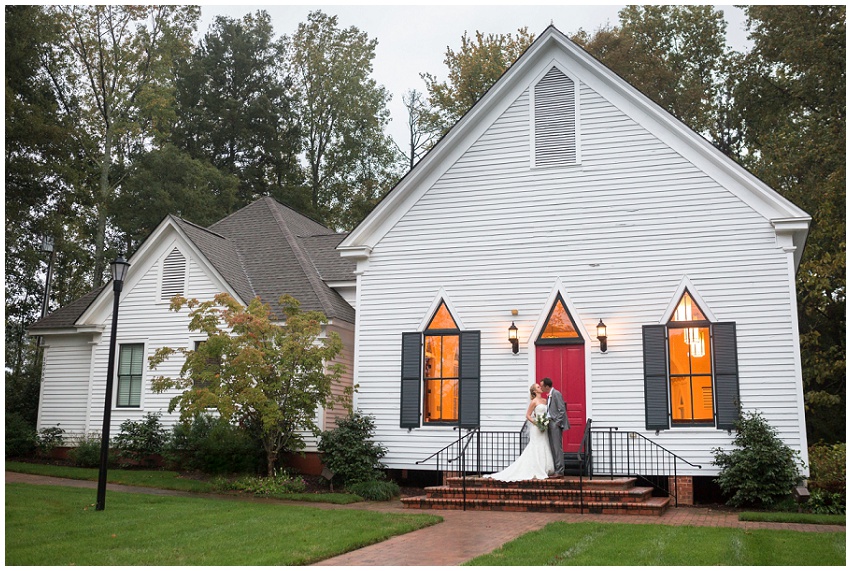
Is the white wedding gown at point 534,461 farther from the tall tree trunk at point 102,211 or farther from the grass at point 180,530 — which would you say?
the tall tree trunk at point 102,211

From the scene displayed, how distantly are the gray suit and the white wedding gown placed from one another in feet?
0.31

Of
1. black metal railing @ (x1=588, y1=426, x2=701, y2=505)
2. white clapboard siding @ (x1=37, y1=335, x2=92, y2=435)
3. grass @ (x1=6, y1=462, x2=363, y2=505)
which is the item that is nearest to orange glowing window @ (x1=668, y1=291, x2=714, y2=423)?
black metal railing @ (x1=588, y1=426, x2=701, y2=505)

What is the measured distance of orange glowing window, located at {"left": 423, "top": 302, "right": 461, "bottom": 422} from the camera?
15.7m

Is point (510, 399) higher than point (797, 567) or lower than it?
higher

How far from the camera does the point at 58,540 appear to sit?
895 cm

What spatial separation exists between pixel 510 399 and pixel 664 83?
66.3 feet

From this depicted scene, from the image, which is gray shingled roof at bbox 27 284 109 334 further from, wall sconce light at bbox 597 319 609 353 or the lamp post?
wall sconce light at bbox 597 319 609 353

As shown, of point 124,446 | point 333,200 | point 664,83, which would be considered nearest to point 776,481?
point 124,446

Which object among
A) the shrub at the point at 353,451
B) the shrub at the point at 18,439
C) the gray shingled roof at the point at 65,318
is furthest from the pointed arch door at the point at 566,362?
the shrub at the point at 18,439

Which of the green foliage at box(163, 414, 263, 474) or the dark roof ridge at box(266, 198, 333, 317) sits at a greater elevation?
the dark roof ridge at box(266, 198, 333, 317)

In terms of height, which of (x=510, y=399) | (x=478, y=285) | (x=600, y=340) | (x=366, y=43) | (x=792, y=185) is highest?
(x=366, y=43)

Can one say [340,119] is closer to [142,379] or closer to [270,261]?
[270,261]

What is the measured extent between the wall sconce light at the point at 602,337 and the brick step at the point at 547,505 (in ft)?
9.43

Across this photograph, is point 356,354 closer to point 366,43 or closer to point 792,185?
point 792,185
